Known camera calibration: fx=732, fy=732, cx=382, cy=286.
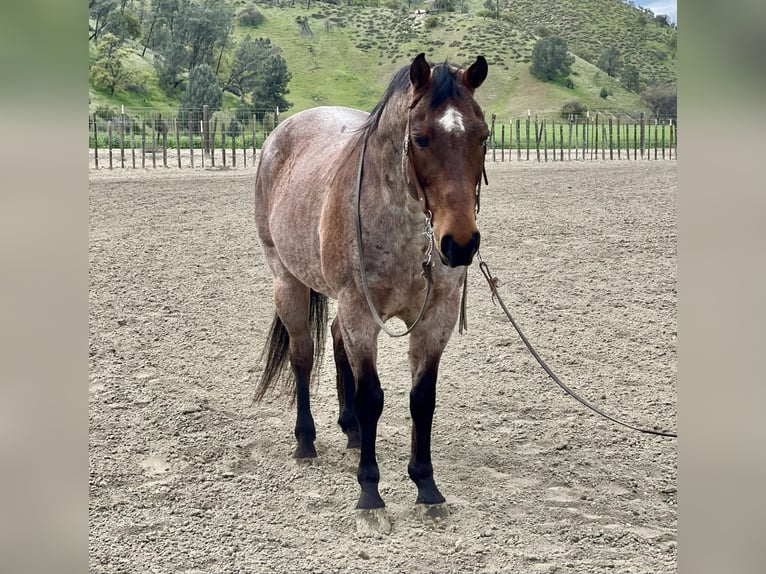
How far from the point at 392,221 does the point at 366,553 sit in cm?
147

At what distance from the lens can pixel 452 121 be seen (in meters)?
2.82

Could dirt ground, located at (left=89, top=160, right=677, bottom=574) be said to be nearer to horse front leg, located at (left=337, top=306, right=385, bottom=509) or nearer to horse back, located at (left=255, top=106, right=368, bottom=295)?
horse front leg, located at (left=337, top=306, right=385, bottom=509)

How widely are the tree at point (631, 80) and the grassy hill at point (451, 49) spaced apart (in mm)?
1547

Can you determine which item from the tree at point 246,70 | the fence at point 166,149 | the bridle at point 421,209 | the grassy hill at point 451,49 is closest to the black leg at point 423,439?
the bridle at point 421,209

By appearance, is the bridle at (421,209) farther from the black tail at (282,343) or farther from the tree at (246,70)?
the tree at (246,70)

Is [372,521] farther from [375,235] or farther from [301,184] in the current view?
[301,184]

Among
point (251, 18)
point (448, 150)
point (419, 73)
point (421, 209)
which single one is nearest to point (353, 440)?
point (421, 209)

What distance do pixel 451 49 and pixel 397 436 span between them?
68.6 m

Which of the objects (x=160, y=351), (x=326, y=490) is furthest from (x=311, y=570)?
(x=160, y=351)

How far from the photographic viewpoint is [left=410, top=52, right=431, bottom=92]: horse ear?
114 inches

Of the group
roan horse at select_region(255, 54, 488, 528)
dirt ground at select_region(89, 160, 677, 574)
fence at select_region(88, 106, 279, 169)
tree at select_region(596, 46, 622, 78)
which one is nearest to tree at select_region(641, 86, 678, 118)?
tree at select_region(596, 46, 622, 78)

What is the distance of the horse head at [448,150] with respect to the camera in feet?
9.01

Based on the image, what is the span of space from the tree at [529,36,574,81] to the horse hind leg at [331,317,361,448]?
6220 centimetres

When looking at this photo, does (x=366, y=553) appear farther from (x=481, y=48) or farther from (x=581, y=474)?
(x=481, y=48)
